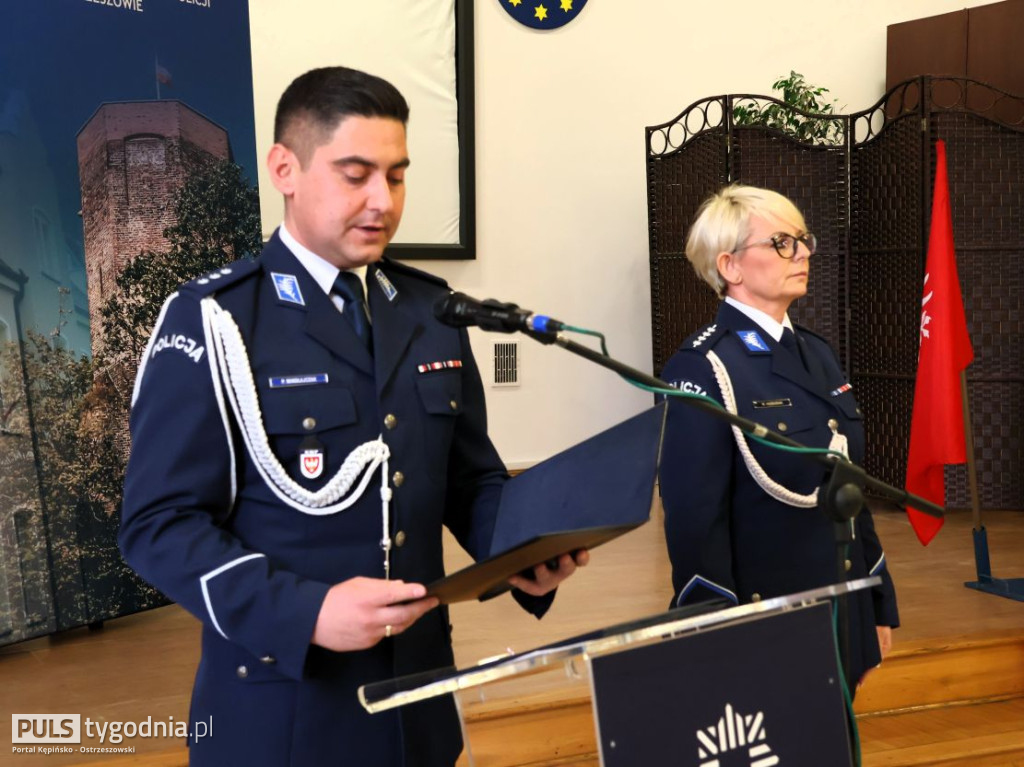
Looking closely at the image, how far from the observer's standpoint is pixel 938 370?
3.78 meters

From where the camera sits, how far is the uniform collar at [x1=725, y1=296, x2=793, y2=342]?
210cm

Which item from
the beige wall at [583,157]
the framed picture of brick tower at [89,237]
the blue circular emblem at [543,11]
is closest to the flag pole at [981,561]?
the beige wall at [583,157]

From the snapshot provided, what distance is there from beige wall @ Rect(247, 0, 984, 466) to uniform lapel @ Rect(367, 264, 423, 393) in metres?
4.02

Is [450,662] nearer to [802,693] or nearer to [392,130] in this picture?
[802,693]

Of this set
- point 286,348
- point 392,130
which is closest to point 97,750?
point 286,348

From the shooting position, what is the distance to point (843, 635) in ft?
4.27

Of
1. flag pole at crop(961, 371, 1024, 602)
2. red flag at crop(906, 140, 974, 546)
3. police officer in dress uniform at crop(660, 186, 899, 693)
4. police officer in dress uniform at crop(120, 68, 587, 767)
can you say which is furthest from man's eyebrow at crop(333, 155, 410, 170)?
flag pole at crop(961, 371, 1024, 602)

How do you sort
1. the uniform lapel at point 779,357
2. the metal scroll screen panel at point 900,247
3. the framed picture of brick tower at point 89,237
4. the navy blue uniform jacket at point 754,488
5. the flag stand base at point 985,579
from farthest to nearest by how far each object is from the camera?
the metal scroll screen panel at point 900,247
the flag stand base at point 985,579
the framed picture of brick tower at point 89,237
the uniform lapel at point 779,357
the navy blue uniform jacket at point 754,488

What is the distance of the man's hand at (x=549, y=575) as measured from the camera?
1.34 meters

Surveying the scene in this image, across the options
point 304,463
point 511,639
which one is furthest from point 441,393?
point 511,639

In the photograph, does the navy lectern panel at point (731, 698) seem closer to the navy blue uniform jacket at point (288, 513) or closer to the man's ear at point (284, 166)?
the navy blue uniform jacket at point (288, 513)

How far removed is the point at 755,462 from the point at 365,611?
981mm

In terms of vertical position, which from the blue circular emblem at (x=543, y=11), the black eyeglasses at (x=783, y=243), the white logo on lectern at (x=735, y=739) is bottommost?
the white logo on lectern at (x=735, y=739)

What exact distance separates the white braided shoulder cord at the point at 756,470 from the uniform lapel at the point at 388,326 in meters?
0.71
